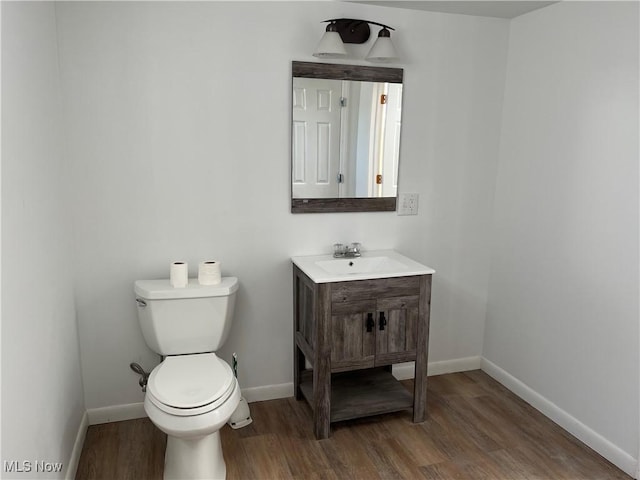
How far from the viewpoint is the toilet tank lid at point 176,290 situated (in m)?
2.31

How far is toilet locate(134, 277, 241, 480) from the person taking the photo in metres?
1.92

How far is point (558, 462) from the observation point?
2.31 metres

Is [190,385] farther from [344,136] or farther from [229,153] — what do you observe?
[344,136]

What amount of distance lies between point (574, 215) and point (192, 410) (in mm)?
1968

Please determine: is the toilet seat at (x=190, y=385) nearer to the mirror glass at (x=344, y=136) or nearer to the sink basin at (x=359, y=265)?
the sink basin at (x=359, y=265)

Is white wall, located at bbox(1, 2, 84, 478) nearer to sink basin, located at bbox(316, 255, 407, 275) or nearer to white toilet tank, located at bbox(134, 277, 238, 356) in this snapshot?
white toilet tank, located at bbox(134, 277, 238, 356)

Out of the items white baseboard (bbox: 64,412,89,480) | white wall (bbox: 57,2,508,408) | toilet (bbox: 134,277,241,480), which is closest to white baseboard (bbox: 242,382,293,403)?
white wall (bbox: 57,2,508,408)

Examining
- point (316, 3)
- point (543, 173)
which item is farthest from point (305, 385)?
point (316, 3)

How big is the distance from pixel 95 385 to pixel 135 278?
1.95 ft

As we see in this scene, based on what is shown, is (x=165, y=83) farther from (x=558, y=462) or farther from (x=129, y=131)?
(x=558, y=462)

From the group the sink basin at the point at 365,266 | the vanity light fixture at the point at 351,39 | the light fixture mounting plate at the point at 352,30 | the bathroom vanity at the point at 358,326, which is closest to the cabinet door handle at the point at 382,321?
the bathroom vanity at the point at 358,326

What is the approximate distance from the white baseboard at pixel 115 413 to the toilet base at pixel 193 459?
0.59 metres

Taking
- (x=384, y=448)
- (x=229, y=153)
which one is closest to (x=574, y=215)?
(x=384, y=448)

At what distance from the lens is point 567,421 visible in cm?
256
